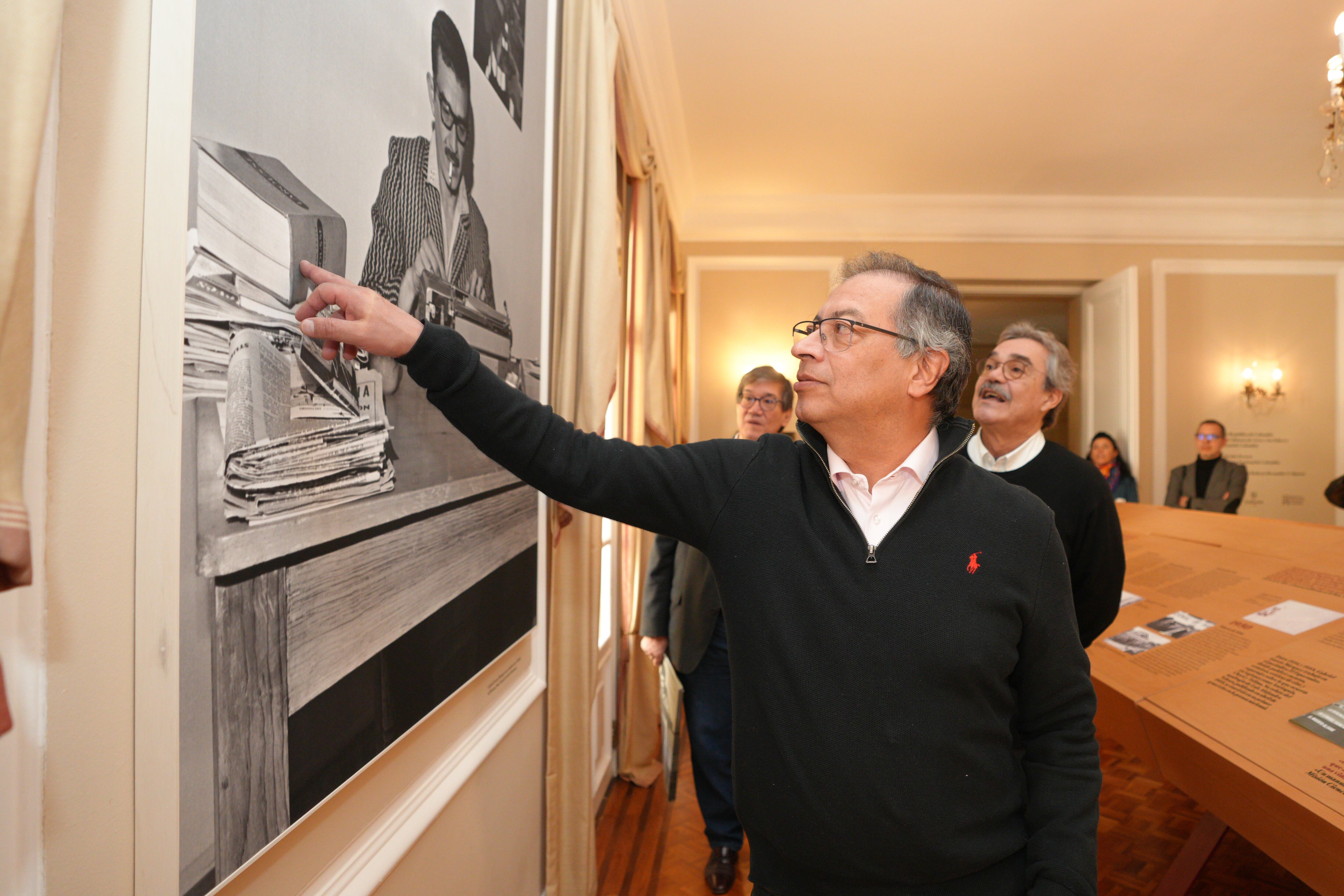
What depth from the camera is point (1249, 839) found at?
1.46m

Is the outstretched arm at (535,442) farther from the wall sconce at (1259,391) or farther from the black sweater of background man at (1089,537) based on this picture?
the wall sconce at (1259,391)

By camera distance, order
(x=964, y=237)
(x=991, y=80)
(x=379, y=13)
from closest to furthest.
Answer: (x=379, y=13) → (x=991, y=80) → (x=964, y=237)

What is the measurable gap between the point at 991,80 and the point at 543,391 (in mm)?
3772

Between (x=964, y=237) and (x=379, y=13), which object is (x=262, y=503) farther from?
(x=964, y=237)

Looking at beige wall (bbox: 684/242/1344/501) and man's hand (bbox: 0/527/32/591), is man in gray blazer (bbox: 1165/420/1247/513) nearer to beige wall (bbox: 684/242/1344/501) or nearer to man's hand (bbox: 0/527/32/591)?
beige wall (bbox: 684/242/1344/501)

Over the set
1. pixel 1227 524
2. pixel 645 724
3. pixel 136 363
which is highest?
pixel 136 363

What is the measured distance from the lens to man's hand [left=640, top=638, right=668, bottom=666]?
2.63 meters

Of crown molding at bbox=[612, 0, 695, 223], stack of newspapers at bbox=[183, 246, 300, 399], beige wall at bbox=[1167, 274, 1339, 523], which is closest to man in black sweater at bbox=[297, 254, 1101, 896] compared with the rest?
stack of newspapers at bbox=[183, 246, 300, 399]

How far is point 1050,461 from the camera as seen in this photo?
198 centimetres

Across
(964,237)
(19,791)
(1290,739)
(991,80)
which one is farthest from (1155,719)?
(964,237)

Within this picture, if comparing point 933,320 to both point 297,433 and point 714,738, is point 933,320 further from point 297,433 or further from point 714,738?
point 714,738

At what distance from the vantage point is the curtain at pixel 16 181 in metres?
0.42

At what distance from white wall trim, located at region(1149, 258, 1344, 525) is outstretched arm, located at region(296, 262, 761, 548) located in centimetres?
620

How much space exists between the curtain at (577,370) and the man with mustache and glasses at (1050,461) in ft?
3.57
